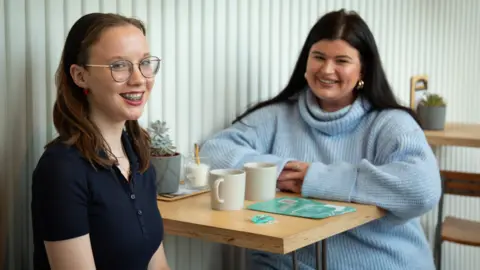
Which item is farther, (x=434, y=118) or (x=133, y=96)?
(x=434, y=118)

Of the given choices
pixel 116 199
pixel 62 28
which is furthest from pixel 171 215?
pixel 62 28

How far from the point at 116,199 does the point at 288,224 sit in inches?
13.6

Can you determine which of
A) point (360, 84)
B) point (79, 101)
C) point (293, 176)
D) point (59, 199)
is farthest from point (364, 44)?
point (59, 199)

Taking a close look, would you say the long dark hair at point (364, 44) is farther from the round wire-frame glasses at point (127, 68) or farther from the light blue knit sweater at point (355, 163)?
the round wire-frame glasses at point (127, 68)

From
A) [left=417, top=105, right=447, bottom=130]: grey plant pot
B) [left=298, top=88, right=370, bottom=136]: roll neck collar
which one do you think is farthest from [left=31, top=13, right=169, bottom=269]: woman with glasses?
[left=417, top=105, right=447, bottom=130]: grey plant pot

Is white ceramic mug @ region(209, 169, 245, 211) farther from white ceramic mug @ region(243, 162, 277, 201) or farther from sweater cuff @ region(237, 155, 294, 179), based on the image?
sweater cuff @ region(237, 155, 294, 179)

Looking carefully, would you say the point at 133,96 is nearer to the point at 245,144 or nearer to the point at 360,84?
the point at 245,144

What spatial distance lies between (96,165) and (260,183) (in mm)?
501

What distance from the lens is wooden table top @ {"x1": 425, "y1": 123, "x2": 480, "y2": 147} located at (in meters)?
2.51

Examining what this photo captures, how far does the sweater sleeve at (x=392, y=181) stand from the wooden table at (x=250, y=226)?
Answer: 0.14ft

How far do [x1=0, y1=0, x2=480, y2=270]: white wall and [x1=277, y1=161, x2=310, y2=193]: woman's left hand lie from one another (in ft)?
1.08

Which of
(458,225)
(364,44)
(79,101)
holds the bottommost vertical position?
(458,225)

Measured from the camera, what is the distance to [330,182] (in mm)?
1588

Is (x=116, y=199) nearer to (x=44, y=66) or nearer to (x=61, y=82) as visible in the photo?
(x=61, y=82)
